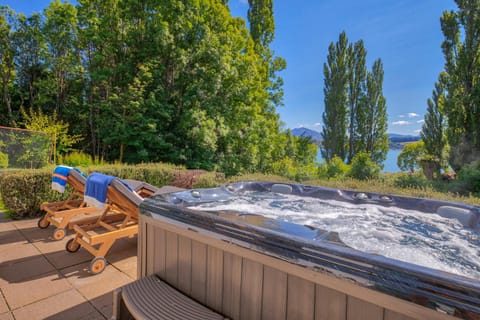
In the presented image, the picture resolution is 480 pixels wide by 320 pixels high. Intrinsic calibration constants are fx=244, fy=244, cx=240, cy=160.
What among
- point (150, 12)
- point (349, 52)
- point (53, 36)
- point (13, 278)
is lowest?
point (13, 278)

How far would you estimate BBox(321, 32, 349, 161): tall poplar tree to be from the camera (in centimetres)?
1655

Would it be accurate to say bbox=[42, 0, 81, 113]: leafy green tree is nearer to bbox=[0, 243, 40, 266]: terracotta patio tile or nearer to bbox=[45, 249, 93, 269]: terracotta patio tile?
bbox=[0, 243, 40, 266]: terracotta patio tile

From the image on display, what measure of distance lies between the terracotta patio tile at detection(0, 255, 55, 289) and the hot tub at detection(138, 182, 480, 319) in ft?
4.03

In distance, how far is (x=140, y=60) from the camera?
9.28 m

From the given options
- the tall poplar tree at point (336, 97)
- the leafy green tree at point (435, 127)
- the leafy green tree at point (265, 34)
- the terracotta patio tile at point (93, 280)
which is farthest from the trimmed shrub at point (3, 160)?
the leafy green tree at point (435, 127)

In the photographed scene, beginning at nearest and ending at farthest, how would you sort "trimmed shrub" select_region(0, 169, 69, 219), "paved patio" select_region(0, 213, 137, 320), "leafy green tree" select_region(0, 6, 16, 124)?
"paved patio" select_region(0, 213, 137, 320)
"trimmed shrub" select_region(0, 169, 69, 219)
"leafy green tree" select_region(0, 6, 16, 124)

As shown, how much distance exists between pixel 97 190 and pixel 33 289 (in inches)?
40.0

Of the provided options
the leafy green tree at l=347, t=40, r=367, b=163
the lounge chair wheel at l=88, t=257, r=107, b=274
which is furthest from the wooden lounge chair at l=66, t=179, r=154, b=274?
the leafy green tree at l=347, t=40, r=367, b=163

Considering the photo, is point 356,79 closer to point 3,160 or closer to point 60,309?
point 3,160

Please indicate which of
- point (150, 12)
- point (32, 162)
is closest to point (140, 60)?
point (150, 12)

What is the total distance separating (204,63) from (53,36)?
571 cm

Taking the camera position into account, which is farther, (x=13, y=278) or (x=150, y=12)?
(x=150, y=12)

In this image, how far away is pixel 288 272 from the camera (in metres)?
1.09

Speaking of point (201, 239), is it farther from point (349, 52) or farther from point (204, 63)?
point (349, 52)
